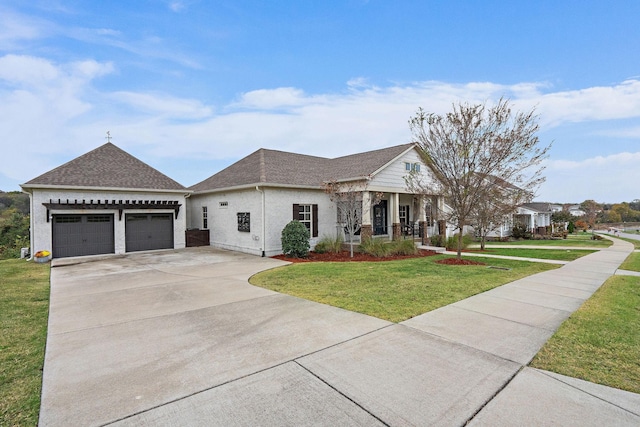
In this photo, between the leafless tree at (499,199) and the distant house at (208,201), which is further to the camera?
the distant house at (208,201)

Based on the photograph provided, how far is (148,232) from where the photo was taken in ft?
54.2

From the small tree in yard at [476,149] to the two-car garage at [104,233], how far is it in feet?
45.9

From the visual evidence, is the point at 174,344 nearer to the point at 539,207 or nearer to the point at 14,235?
the point at 14,235

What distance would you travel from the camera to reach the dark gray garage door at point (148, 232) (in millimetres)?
16047

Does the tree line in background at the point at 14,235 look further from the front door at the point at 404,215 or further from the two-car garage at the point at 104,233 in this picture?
the front door at the point at 404,215

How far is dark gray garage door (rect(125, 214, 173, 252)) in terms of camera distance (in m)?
16.0

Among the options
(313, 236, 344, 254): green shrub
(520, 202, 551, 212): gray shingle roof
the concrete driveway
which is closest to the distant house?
(313, 236, 344, 254): green shrub

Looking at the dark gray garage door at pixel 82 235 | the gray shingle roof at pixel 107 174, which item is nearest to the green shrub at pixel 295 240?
the gray shingle roof at pixel 107 174

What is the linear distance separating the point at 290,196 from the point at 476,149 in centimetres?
821

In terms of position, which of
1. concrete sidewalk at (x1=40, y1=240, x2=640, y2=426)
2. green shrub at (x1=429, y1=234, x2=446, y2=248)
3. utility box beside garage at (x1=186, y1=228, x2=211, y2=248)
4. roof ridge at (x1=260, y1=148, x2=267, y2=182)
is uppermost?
roof ridge at (x1=260, y1=148, x2=267, y2=182)

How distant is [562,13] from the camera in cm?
1237

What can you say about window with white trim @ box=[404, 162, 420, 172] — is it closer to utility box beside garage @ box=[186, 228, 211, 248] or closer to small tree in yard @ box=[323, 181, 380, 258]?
small tree in yard @ box=[323, 181, 380, 258]

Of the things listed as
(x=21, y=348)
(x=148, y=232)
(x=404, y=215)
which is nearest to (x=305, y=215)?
(x=148, y=232)

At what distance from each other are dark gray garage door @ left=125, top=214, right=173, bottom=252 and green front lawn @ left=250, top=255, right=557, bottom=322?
30.6 ft
